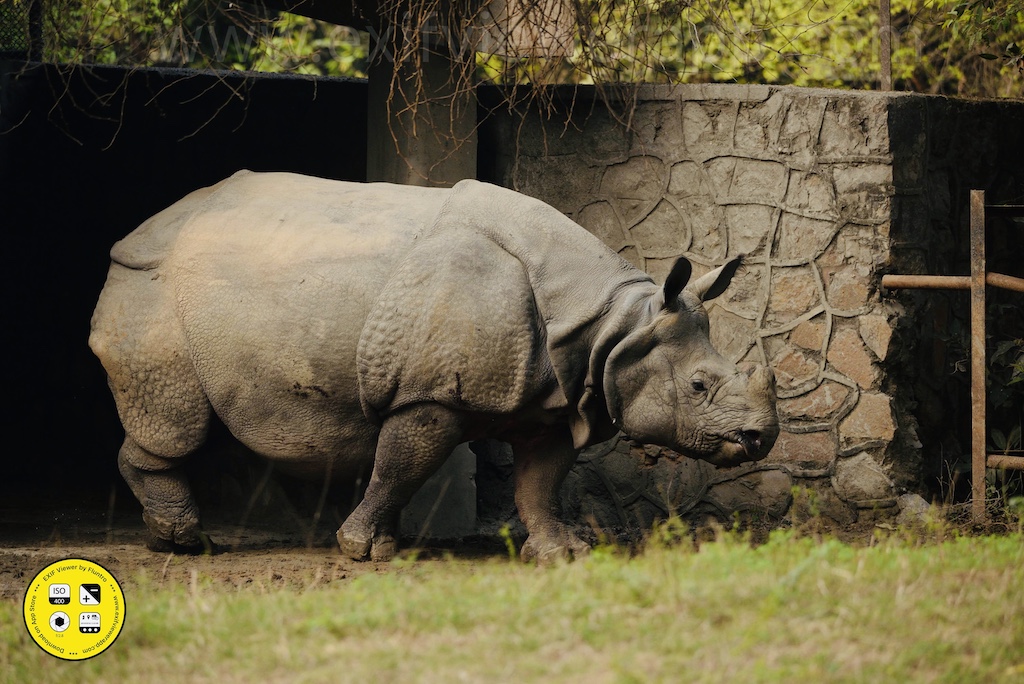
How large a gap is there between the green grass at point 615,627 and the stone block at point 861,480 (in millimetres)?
2018

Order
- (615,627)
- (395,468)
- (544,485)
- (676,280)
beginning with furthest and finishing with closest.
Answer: (544,485) < (395,468) < (676,280) < (615,627)

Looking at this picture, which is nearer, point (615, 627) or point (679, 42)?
point (615, 627)

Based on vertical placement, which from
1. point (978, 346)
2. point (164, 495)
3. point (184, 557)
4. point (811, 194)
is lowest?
point (184, 557)

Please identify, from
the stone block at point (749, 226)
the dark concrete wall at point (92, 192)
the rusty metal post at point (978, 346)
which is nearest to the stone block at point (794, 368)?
the stone block at point (749, 226)

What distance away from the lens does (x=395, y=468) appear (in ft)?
19.6

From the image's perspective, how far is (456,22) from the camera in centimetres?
710

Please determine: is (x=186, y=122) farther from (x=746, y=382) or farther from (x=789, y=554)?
(x=789, y=554)

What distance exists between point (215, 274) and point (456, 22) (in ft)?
6.62

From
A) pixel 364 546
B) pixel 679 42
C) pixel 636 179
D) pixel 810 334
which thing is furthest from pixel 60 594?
pixel 679 42

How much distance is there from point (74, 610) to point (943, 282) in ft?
14.4

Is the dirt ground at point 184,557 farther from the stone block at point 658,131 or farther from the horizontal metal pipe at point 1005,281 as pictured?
the horizontal metal pipe at point 1005,281

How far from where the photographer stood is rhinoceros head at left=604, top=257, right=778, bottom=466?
566 cm

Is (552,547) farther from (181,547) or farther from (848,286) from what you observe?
(848,286)

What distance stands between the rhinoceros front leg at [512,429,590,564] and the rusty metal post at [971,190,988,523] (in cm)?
201
